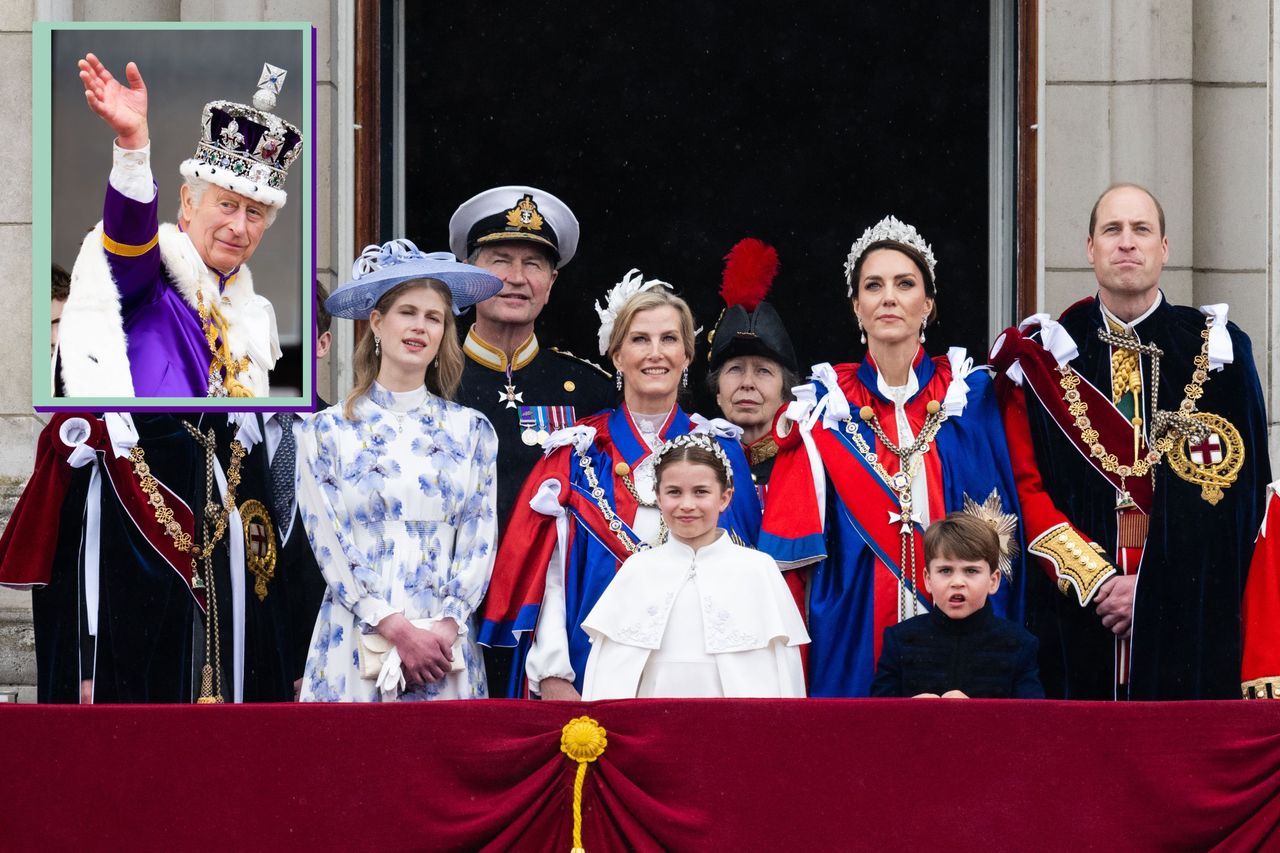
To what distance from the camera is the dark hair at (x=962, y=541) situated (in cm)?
515

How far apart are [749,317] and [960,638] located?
162 cm

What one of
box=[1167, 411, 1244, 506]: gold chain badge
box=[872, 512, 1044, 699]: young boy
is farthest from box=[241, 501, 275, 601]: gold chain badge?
box=[1167, 411, 1244, 506]: gold chain badge

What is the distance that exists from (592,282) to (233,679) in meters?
4.43

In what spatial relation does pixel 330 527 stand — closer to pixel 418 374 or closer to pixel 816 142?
pixel 418 374

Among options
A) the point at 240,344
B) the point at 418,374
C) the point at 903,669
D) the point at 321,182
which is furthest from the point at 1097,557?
the point at 321,182

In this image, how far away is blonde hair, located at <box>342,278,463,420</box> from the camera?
5738 mm

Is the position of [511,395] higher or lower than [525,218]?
lower

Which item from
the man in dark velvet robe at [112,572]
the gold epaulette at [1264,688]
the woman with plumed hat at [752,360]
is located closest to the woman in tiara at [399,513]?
the man in dark velvet robe at [112,572]

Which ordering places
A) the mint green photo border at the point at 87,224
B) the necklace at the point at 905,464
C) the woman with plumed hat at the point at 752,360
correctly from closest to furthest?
the mint green photo border at the point at 87,224, the necklace at the point at 905,464, the woman with plumed hat at the point at 752,360

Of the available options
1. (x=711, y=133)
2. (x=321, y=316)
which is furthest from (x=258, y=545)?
(x=711, y=133)

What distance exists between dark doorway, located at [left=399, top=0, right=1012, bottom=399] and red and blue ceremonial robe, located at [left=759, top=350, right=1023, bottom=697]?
11.4ft

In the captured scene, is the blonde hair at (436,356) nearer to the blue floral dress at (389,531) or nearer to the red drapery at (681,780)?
the blue floral dress at (389,531)

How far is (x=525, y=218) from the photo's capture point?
6457mm

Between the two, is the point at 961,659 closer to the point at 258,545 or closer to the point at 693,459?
the point at 693,459
